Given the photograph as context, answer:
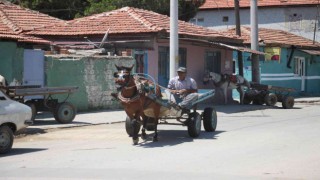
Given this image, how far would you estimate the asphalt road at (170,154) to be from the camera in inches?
381

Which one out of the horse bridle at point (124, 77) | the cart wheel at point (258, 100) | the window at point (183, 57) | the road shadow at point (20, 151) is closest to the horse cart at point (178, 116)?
the horse bridle at point (124, 77)

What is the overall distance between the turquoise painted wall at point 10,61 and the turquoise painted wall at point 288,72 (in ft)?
55.0

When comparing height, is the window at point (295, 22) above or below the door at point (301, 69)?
above

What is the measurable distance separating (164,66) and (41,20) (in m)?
7.41

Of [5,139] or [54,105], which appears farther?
[54,105]

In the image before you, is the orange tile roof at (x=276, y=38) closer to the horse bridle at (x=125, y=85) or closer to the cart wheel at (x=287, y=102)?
the cart wheel at (x=287, y=102)

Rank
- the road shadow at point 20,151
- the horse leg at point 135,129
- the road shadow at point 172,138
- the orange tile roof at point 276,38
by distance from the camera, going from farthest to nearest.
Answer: the orange tile roof at point 276,38 < the road shadow at point 172,138 < the horse leg at point 135,129 < the road shadow at point 20,151

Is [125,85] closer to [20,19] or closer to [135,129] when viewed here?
[135,129]

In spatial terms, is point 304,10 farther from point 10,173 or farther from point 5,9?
point 10,173

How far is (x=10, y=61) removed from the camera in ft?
→ 67.5

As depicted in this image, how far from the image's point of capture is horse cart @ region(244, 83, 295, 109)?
89.5 ft

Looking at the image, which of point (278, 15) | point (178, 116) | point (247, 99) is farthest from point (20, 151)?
point (278, 15)

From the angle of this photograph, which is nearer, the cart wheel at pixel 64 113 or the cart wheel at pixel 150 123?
the cart wheel at pixel 150 123

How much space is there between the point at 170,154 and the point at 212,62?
19.0 metres
